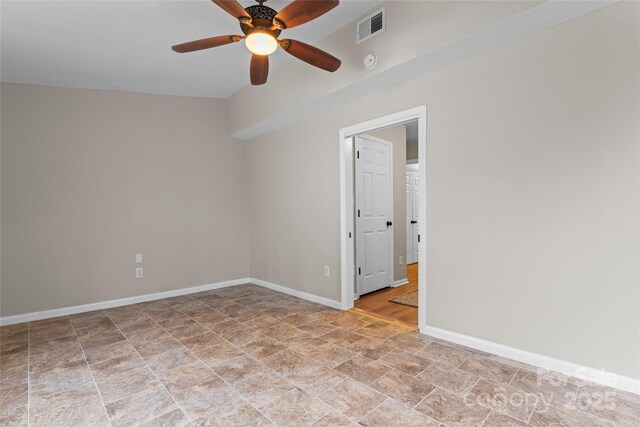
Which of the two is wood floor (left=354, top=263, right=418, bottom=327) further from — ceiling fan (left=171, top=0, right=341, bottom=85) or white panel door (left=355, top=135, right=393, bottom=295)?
ceiling fan (left=171, top=0, right=341, bottom=85)

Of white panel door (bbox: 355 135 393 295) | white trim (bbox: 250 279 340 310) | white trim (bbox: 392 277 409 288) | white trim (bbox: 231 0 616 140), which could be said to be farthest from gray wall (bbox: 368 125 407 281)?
white trim (bbox: 231 0 616 140)

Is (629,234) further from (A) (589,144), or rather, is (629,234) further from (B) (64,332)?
(B) (64,332)

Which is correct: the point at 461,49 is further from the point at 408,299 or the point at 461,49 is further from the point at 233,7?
the point at 408,299

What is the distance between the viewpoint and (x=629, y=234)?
1845 millimetres

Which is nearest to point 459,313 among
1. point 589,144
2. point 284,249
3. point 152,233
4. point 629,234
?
point 629,234

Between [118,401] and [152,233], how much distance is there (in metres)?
2.71

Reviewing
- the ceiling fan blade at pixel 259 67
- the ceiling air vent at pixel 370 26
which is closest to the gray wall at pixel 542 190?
the ceiling air vent at pixel 370 26

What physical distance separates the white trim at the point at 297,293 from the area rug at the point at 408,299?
79 centimetres

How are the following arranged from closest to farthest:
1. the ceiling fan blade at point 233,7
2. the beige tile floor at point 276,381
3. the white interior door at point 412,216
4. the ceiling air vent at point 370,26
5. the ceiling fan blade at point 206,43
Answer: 1. the beige tile floor at point 276,381
2. the ceiling fan blade at point 233,7
3. the ceiling fan blade at point 206,43
4. the ceiling air vent at point 370,26
5. the white interior door at point 412,216

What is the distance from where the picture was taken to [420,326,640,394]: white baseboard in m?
1.87

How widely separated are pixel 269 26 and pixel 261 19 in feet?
0.20

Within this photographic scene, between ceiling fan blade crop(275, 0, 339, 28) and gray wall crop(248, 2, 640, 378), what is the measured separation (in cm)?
123

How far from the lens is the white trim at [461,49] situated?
1896 mm

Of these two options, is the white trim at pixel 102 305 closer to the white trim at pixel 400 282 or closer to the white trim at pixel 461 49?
the white trim at pixel 400 282
